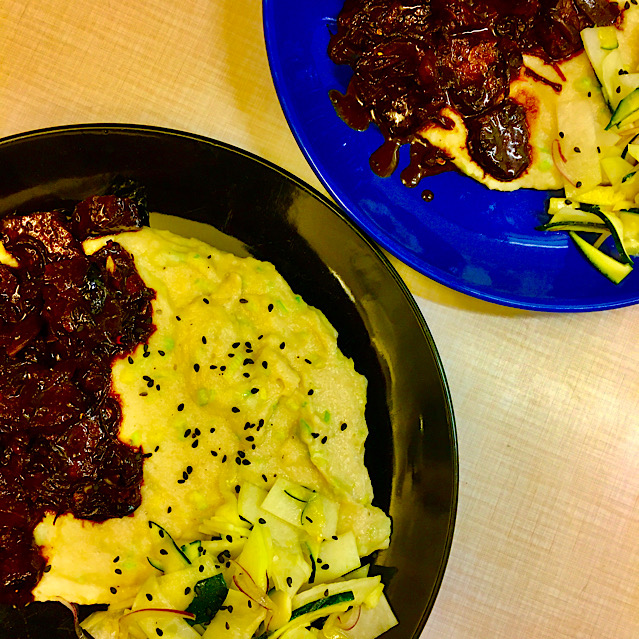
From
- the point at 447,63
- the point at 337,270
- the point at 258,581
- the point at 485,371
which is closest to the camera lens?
the point at 258,581

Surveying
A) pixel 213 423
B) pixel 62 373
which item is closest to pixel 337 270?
pixel 213 423

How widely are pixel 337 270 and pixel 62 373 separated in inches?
49.7

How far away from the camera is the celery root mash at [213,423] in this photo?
8.26ft

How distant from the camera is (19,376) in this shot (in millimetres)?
2436

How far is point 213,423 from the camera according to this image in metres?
2.57

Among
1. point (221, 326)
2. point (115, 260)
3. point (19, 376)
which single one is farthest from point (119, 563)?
point (115, 260)

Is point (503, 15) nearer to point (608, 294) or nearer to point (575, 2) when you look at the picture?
point (575, 2)

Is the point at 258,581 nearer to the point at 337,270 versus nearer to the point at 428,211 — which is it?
the point at 337,270

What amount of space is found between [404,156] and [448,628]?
230 cm

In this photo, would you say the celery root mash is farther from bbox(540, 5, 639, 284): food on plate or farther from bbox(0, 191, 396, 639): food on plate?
bbox(540, 5, 639, 284): food on plate

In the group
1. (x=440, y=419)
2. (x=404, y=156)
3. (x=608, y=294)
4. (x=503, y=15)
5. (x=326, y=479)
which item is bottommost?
(x=326, y=479)

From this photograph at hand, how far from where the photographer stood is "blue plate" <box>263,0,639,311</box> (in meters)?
2.57

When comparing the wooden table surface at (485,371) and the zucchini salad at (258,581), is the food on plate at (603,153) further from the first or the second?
the zucchini salad at (258,581)

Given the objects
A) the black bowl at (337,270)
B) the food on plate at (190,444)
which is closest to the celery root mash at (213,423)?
the food on plate at (190,444)
